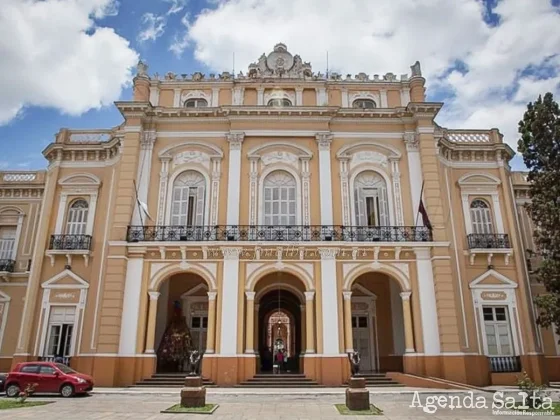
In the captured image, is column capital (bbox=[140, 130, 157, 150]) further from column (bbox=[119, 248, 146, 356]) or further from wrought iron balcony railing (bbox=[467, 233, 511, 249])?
wrought iron balcony railing (bbox=[467, 233, 511, 249])

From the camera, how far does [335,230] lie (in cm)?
1695

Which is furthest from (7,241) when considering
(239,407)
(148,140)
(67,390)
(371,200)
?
(371,200)

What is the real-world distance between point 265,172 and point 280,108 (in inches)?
104

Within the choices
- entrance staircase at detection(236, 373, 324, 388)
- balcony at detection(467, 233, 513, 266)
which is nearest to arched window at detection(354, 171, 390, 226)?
balcony at detection(467, 233, 513, 266)

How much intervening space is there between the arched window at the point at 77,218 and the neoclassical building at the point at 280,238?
6 cm

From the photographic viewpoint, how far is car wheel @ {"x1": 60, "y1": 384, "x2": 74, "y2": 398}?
13.3 meters

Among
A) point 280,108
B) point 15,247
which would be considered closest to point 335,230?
point 280,108

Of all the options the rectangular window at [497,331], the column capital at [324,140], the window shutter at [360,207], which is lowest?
the rectangular window at [497,331]

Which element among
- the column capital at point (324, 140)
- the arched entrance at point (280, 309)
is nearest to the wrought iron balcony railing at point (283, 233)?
the arched entrance at point (280, 309)

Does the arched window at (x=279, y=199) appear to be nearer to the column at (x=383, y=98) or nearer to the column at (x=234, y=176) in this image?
the column at (x=234, y=176)

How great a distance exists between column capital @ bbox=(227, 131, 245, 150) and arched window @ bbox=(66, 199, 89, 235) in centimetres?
629

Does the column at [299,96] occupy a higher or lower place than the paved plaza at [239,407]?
higher

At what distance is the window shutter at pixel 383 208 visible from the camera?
17.7 metres

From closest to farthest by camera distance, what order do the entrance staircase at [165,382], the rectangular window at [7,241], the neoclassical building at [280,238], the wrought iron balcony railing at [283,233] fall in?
the entrance staircase at [165,382] → the neoclassical building at [280,238] → the wrought iron balcony railing at [283,233] → the rectangular window at [7,241]
